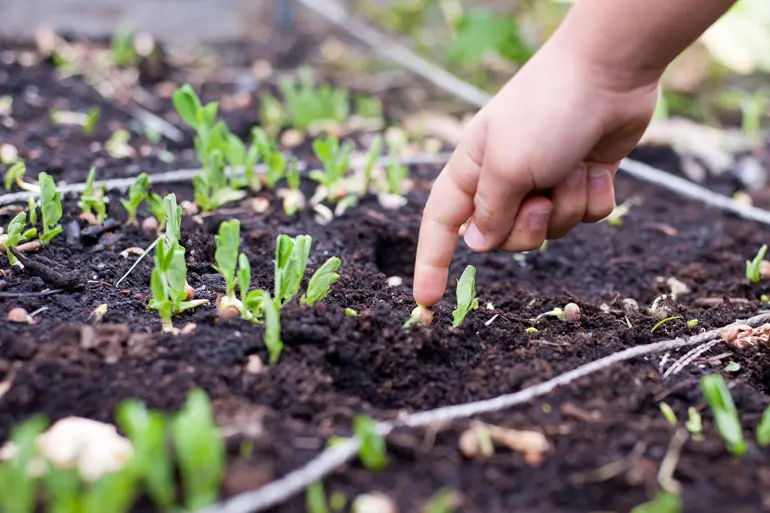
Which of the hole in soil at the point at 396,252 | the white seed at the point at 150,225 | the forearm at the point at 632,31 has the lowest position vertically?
the hole in soil at the point at 396,252

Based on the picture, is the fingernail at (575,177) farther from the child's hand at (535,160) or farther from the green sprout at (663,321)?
the green sprout at (663,321)

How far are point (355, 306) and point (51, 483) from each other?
72 cm

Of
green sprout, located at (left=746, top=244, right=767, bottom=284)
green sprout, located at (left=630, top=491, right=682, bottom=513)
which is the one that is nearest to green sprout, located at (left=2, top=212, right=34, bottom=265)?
green sprout, located at (left=630, top=491, right=682, bottom=513)

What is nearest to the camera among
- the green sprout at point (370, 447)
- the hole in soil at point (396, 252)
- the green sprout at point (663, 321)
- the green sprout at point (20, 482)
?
the green sprout at point (20, 482)

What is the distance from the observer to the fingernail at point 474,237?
4.42ft

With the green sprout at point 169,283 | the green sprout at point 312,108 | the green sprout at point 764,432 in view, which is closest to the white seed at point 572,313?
the green sprout at point 764,432

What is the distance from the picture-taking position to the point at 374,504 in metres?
0.89

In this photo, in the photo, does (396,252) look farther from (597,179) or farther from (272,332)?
(272,332)

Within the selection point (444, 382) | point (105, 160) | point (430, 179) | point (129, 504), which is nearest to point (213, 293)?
point (444, 382)

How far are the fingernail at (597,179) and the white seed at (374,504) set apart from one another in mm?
710

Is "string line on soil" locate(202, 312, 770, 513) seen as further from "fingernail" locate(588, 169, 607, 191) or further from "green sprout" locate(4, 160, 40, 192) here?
"green sprout" locate(4, 160, 40, 192)

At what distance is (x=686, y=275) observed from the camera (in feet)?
6.31

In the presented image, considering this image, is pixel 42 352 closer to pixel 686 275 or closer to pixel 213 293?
pixel 213 293

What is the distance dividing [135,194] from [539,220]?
3.09ft
